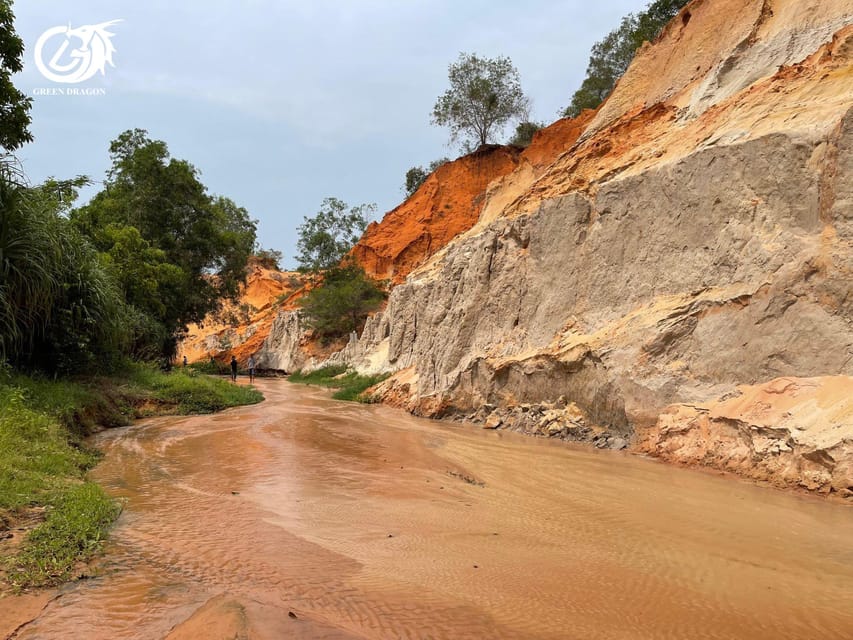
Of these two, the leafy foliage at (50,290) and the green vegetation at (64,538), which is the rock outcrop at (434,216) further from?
the green vegetation at (64,538)

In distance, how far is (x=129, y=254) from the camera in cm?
1661

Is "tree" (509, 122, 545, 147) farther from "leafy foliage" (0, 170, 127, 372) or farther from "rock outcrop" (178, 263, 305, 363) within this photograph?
"leafy foliage" (0, 170, 127, 372)

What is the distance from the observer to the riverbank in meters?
3.53

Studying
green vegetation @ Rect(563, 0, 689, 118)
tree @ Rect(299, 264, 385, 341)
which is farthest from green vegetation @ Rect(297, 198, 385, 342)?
green vegetation @ Rect(563, 0, 689, 118)

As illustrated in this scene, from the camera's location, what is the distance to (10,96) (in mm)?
8680

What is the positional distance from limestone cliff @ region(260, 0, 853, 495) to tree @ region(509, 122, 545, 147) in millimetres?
17776

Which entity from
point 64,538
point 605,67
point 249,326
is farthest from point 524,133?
point 64,538

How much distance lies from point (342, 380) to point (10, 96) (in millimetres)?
19170

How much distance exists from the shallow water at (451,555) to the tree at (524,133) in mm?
31274

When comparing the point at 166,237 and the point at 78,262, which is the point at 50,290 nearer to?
the point at 78,262

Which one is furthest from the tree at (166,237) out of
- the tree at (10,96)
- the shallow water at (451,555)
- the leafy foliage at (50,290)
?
the shallow water at (451,555)

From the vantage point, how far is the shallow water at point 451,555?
3014 millimetres

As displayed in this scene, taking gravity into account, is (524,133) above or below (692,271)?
above

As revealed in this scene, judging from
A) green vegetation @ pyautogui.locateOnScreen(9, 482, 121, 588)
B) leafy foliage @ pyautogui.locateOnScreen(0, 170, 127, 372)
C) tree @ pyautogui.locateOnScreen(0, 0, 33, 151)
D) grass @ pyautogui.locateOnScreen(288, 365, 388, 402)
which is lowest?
green vegetation @ pyautogui.locateOnScreen(9, 482, 121, 588)
